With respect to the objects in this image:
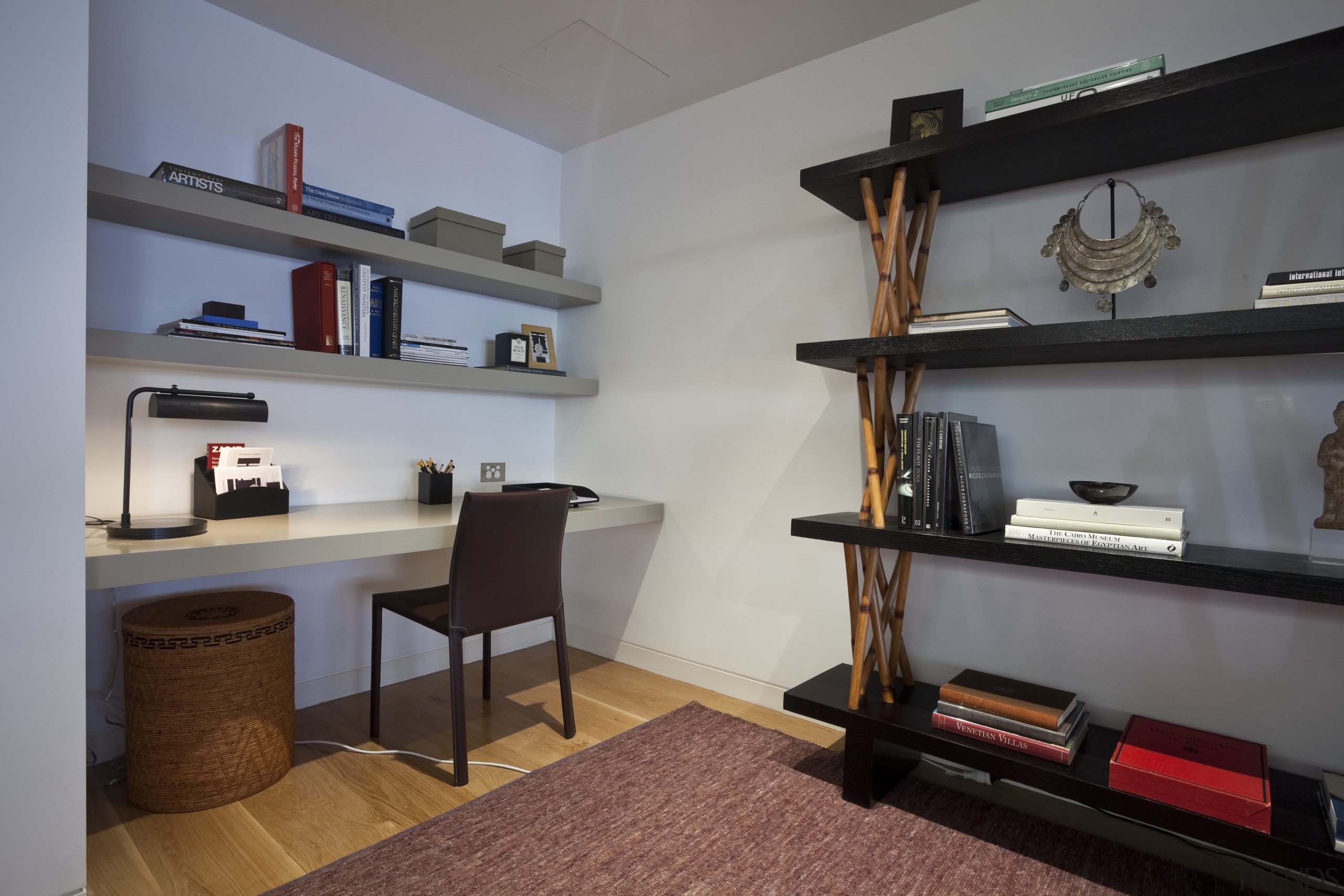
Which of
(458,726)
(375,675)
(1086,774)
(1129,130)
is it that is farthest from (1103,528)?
(375,675)

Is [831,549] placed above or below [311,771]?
above

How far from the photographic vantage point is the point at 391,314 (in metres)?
2.48

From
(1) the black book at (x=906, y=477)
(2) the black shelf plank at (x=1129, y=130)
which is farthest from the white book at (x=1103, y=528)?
(2) the black shelf plank at (x=1129, y=130)

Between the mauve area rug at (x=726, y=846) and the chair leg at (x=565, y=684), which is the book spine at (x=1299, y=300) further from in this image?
the chair leg at (x=565, y=684)

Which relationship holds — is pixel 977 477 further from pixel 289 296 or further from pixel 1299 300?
pixel 289 296

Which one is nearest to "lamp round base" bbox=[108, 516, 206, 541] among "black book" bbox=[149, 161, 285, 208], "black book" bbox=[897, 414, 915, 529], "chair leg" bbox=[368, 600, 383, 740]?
"chair leg" bbox=[368, 600, 383, 740]

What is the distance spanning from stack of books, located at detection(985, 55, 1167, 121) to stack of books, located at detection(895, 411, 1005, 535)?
0.77 m

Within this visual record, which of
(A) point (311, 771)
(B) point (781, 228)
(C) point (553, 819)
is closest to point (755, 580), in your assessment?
(C) point (553, 819)

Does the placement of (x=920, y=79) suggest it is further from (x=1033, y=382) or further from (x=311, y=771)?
(x=311, y=771)

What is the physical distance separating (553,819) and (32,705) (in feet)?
3.75

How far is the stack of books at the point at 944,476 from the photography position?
5.94ft

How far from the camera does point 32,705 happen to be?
1.42 m

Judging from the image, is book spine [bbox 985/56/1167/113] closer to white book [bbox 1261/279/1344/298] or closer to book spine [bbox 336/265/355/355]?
white book [bbox 1261/279/1344/298]

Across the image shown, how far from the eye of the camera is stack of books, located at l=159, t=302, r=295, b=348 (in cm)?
203
